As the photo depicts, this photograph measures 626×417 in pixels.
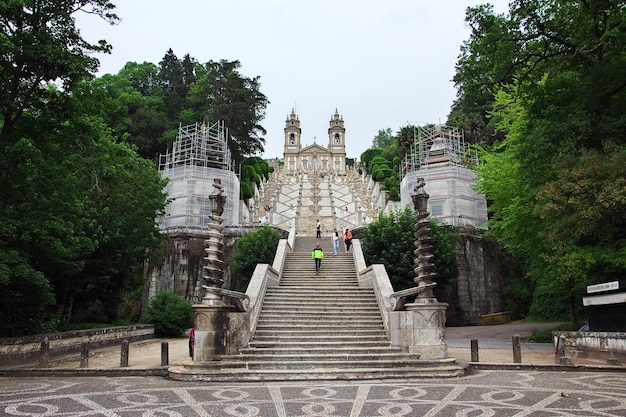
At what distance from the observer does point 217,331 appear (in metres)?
11.7

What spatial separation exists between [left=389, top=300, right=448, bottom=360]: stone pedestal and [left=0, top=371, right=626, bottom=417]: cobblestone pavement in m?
1.45

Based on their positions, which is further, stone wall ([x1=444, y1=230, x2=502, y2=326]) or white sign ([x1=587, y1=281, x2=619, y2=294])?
stone wall ([x1=444, y1=230, x2=502, y2=326])

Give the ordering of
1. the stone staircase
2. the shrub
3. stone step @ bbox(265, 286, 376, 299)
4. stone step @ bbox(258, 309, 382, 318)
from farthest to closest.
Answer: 1. the shrub
2. stone step @ bbox(265, 286, 376, 299)
3. stone step @ bbox(258, 309, 382, 318)
4. the stone staircase

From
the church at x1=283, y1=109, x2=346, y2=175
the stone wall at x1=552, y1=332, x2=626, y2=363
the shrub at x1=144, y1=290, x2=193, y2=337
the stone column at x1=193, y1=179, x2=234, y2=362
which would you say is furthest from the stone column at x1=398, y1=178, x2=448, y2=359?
the church at x1=283, y1=109, x2=346, y2=175

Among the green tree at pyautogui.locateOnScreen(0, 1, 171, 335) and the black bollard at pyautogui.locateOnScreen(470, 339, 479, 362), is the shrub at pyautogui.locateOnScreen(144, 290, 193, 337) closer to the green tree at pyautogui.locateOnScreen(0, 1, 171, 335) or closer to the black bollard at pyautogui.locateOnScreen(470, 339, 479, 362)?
the green tree at pyautogui.locateOnScreen(0, 1, 171, 335)

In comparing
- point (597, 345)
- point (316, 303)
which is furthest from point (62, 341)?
point (597, 345)

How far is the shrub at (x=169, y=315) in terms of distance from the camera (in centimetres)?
2217

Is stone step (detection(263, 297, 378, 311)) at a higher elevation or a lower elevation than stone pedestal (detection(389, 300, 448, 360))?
higher

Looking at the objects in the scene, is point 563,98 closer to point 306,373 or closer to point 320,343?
point 320,343

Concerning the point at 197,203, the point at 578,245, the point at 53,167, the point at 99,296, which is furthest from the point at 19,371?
the point at 197,203

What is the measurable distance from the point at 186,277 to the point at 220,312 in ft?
56.0

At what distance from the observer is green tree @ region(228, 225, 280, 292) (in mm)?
24375

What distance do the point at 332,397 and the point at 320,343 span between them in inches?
166

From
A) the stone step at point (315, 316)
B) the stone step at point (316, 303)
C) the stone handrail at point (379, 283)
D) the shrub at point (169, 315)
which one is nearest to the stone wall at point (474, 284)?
the stone handrail at point (379, 283)
